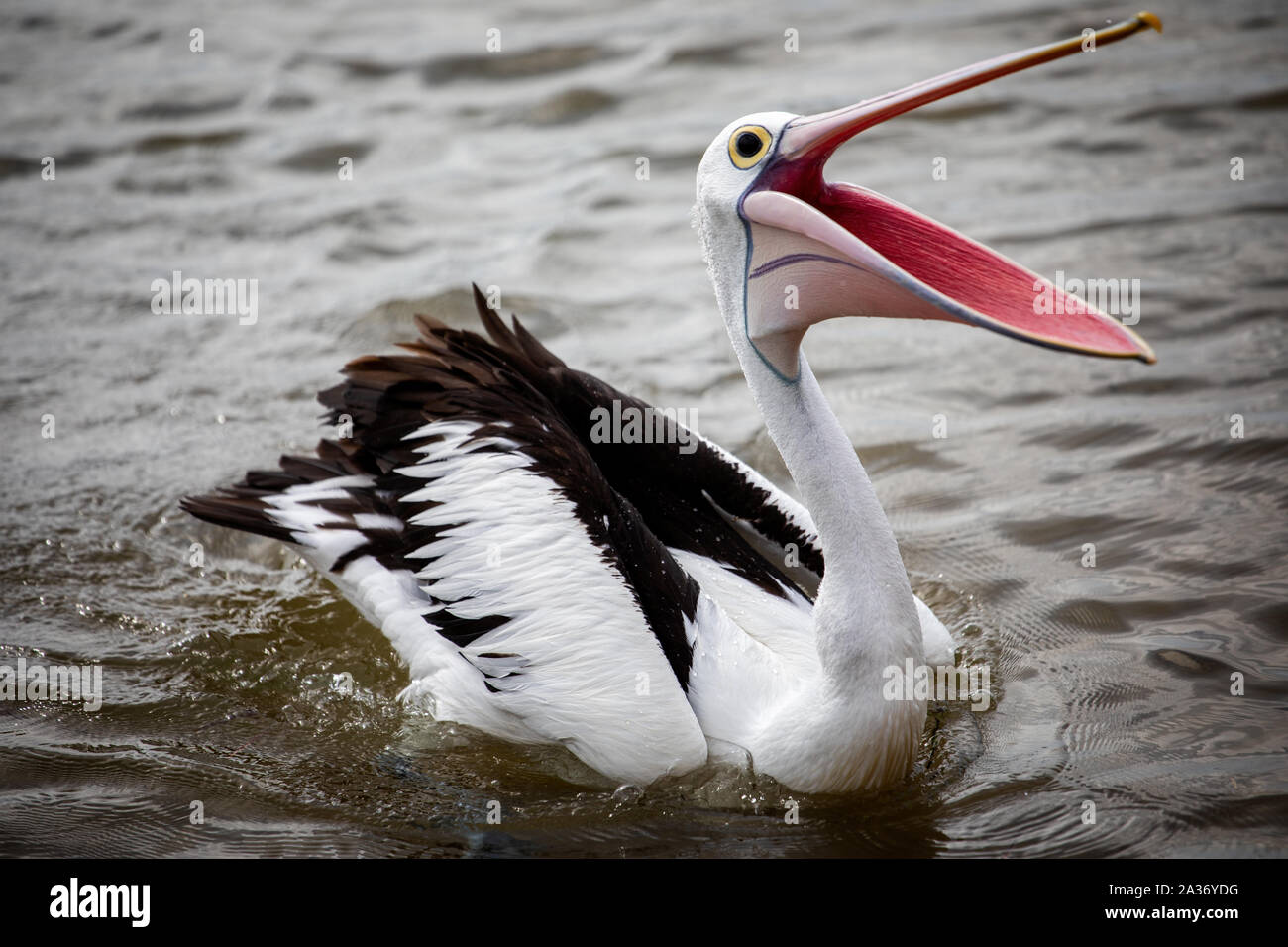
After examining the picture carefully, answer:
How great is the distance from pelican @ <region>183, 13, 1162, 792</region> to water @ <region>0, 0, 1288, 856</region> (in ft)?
0.76

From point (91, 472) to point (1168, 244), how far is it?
17.0ft

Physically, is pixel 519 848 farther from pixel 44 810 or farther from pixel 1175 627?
pixel 1175 627

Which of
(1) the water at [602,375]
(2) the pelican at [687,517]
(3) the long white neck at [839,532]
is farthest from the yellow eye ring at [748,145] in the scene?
(1) the water at [602,375]

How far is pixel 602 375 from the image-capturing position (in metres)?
6.14

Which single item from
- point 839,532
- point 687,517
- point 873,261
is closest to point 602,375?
point 687,517

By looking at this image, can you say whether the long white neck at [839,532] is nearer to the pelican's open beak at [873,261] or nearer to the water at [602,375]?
the pelican's open beak at [873,261]

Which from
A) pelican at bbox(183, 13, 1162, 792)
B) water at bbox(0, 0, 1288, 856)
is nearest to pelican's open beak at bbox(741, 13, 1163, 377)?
pelican at bbox(183, 13, 1162, 792)

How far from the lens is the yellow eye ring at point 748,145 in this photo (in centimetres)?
318

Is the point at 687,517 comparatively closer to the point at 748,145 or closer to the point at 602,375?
the point at 748,145

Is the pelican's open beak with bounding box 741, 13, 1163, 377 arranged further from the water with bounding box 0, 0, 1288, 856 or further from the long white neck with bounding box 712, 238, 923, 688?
the water with bounding box 0, 0, 1288, 856

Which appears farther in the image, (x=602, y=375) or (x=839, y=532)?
(x=602, y=375)

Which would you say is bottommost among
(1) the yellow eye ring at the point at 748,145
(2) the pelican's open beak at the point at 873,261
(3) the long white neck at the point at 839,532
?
(3) the long white neck at the point at 839,532

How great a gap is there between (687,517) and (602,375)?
220 cm

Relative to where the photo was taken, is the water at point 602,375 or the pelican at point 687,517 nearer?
the pelican at point 687,517
